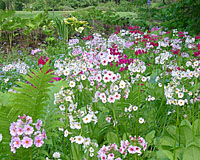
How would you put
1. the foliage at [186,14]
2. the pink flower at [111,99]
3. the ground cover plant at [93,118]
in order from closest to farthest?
the ground cover plant at [93,118] → the pink flower at [111,99] → the foliage at [186,14]

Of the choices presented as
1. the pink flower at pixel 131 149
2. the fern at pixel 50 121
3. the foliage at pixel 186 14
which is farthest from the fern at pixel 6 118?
the foliage at pixel 186 14

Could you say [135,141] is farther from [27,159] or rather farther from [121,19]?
[121,19]

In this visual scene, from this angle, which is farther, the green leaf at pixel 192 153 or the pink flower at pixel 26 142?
the green leaf at pixel 192 153

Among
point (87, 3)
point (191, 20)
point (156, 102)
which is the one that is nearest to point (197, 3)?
point (191, 20)

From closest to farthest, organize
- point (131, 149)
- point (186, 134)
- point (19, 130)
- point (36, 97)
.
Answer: point (19, 130)
point (131, 149)
point (36, 97)
point (186, 134)

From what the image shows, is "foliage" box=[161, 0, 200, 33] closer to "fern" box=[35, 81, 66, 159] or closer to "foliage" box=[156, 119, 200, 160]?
"foliage" box=[156, 119, 200, 160]

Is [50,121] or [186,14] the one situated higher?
[186,14]

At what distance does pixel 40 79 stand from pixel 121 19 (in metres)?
9.02

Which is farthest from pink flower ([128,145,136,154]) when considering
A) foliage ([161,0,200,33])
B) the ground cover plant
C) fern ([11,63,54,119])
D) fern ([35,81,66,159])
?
foliage ([161,0,200,33])

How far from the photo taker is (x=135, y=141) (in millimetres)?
1221

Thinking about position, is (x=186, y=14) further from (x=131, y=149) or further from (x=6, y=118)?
(x=6, y=118)

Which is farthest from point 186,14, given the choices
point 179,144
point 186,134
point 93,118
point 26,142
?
point 26,142

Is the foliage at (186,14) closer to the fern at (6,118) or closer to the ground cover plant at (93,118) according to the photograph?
the ground cover plant at (93,118)

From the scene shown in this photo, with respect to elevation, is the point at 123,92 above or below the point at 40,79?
below
